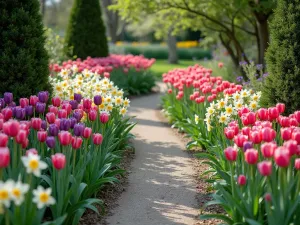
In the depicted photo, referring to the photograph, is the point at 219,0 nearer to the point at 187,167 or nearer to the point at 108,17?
the point at 187,167

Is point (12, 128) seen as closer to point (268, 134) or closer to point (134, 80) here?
point (268, 134)

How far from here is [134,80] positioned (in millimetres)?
14273

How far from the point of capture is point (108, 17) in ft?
90.4

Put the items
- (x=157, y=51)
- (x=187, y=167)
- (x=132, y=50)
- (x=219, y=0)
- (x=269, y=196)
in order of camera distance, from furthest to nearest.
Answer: (x=157, y=51), (x=132, y=50), (x=219, y=0), (x=187, y=167), (x=269, y=196)

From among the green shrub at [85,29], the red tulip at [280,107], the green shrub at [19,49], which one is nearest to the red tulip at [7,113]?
the green shrub at [19,49]

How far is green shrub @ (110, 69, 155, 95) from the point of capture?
13.5 metres

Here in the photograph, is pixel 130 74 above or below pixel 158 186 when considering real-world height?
above

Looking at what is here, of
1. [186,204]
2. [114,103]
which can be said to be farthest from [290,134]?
[114,103]

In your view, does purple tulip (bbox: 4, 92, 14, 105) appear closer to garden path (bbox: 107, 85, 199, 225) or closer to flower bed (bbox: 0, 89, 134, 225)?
flower bed (bbox: 0, 89, 134, 225)

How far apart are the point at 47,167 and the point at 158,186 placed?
162cm

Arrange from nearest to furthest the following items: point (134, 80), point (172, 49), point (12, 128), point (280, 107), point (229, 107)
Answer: point (12, 128) < point (280, 107) < point (229, 107) < point (134, 80) < point (172, 49)

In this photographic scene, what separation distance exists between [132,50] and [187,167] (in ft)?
89.6

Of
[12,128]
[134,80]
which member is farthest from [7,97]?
[134,80]

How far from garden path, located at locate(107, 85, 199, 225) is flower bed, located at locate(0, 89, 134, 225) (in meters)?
0.39
